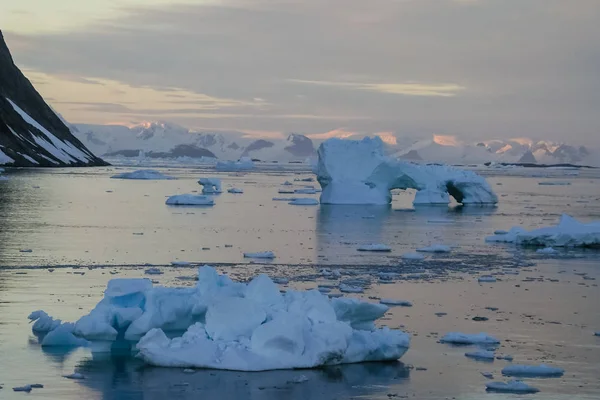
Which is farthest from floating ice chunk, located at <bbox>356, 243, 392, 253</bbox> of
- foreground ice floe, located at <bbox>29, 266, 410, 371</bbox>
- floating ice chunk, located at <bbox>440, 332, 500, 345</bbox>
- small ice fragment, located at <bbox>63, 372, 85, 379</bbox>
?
small ice fragment, located at <bbox>63, 372, 85, 379</bbox>

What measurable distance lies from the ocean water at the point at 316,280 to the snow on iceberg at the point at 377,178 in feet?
6.45

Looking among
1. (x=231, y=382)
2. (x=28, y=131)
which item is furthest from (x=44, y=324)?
(x=28, y=131)

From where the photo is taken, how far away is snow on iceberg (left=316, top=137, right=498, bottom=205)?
113ft

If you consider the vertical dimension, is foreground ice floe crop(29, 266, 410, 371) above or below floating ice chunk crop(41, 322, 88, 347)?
above

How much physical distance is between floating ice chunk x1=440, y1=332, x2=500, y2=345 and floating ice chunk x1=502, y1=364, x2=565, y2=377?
123cm

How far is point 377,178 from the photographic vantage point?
36438mm

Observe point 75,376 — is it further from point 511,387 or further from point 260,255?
point 260,255

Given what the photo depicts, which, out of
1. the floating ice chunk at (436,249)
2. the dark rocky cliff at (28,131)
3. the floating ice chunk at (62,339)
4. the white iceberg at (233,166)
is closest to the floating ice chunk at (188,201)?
the floating ice chunk at (436,249)

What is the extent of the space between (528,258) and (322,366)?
1078cm

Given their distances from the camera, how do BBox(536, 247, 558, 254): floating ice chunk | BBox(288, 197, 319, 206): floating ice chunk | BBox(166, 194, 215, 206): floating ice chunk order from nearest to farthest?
BBox(536, 247, 558, 254): floating ice chunk → BBox(166, 194, 215, 206): floating ice chunk → BBox(288, 197, 319, 206): floating ice chunk

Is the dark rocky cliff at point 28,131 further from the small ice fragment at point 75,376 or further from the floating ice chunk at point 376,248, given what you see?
the small ice fragment at point 75,376

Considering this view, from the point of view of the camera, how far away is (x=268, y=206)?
34.7 metres

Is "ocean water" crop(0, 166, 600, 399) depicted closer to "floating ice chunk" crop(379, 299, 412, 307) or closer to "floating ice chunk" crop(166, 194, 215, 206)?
"floating ice chunk" crop(379, 299, 412, 307)

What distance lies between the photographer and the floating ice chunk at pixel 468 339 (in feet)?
34.1
